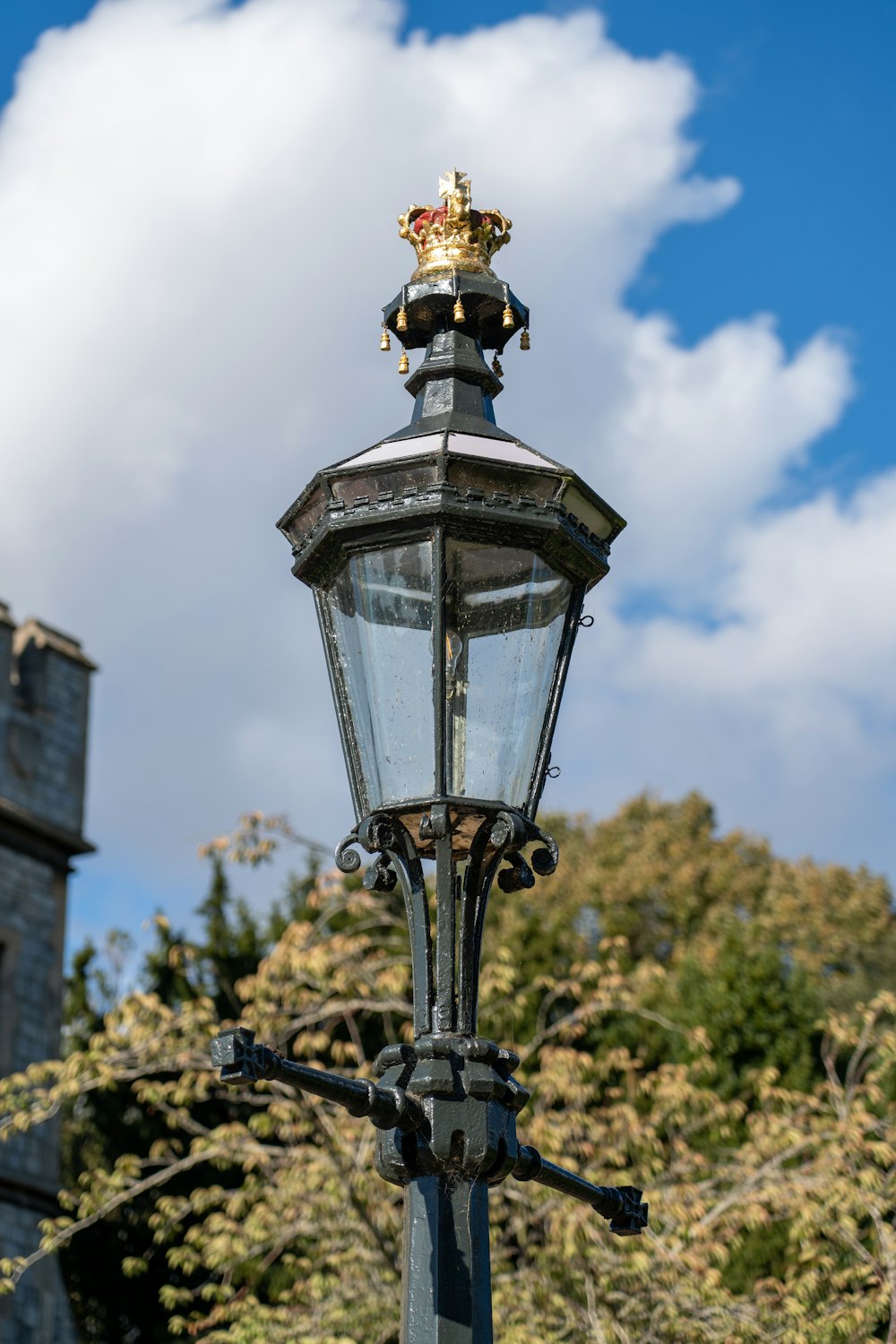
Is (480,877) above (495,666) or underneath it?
underneath

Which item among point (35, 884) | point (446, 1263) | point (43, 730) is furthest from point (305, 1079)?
point (43, 730)

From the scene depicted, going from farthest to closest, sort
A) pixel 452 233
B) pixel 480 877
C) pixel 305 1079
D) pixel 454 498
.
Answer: pixel 452 233 < pixel 454 498 < pixel 480 877 < pixel 305 1079

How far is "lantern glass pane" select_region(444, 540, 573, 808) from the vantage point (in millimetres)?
3514

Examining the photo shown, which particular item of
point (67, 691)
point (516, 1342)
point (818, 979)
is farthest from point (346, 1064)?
point (818, 979)

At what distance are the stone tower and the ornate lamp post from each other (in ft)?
39.0

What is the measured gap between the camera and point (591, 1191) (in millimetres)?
3602

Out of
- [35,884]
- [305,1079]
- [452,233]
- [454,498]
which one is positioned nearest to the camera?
[305,1079]

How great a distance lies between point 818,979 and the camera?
21109 millimetres

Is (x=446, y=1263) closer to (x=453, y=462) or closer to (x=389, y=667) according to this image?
(x=389, y=667)

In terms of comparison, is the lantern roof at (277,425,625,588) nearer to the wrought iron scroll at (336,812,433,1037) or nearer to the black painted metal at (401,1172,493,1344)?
the wrought iron scroll at (336,812,433,1037)

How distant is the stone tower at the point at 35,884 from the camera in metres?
14.6

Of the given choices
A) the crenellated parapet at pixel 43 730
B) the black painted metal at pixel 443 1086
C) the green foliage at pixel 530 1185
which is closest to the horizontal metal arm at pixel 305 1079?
the black painted metal at pixel 443 1086

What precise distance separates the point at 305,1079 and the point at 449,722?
2.55ft

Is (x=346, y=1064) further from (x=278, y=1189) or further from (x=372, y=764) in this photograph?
(x=372, y=764)
